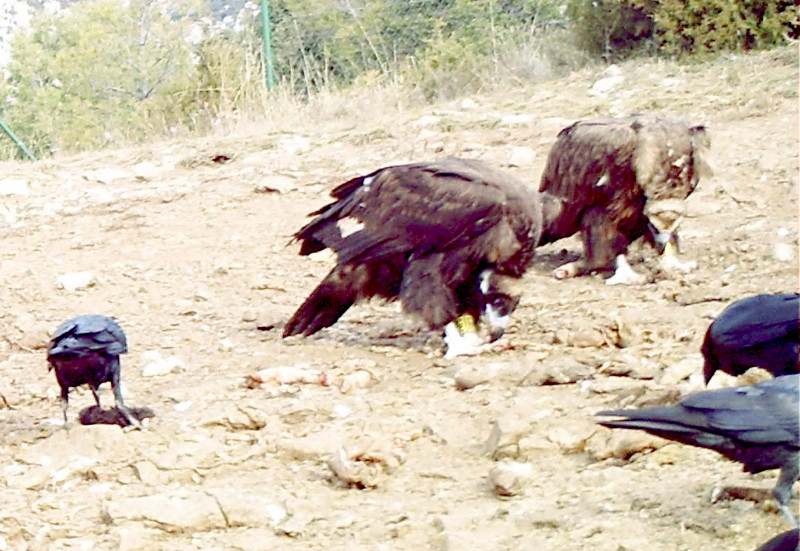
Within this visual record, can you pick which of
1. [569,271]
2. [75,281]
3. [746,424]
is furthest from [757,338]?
[75,281]

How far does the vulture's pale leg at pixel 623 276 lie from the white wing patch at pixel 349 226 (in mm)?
1833

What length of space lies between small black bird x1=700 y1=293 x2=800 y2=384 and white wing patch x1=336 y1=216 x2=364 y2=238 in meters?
2.38

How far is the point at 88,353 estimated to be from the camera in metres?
5.23

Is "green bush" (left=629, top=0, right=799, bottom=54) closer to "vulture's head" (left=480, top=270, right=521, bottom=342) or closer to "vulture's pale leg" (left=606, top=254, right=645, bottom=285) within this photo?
"vulture's pale leg" (left=606, top=254, right=645, bottom=285)

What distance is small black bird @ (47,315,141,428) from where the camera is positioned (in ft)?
17.1

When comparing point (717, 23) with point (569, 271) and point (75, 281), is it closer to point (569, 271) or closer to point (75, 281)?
point (569, 271)

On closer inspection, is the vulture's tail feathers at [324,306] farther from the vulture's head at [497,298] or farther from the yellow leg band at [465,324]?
the vulture's head at [497,298]

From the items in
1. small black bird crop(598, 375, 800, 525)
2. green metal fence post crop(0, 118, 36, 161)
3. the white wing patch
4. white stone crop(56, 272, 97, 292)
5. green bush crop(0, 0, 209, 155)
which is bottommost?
green bush crop(0, 0, 209, 155)

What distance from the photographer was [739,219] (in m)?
8.54

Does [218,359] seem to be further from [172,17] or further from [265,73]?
[172,17]

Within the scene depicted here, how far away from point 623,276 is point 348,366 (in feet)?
7.26

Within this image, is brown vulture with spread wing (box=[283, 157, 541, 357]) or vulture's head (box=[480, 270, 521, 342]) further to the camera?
vulture's head (box=[480, 270, 521, 342])

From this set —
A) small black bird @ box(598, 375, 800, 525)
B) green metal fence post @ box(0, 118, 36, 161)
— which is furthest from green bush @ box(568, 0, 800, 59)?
small black bird @ box(598, 375, 800, 525)

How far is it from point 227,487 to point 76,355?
1.04 metres
